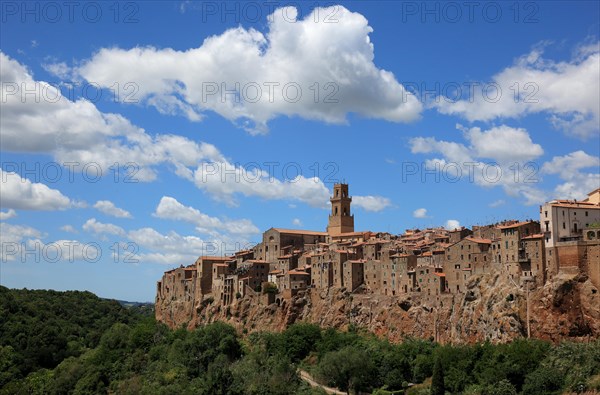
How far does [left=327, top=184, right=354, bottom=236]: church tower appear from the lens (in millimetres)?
107938

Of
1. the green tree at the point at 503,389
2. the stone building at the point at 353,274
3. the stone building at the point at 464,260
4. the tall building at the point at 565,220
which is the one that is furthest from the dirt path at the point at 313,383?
the tall building at the point at 565,220

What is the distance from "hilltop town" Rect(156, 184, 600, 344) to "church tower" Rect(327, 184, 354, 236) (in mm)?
164

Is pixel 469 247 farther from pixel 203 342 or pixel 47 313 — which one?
pixel 47 313

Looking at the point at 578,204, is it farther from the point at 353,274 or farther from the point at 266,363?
the point at 266,363

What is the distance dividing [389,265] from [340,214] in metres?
29.0

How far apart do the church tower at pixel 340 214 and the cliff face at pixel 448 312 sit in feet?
69.2

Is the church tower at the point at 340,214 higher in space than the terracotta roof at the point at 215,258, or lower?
higher

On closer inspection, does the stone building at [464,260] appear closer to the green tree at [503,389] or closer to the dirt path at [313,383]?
the green tree at [503,389]

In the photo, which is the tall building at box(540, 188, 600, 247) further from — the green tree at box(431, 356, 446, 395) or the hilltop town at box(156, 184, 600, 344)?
the green tree at box(431, 356, 446, 395)

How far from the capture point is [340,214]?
357 feet

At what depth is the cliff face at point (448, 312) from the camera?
A: 203 ft

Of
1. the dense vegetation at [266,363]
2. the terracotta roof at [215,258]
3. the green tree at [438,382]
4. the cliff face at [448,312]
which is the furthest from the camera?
the terracotta roof at [215,258]

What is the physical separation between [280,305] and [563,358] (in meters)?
39.3

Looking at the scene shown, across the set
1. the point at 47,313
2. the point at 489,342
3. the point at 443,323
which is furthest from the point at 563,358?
the point at 47,313
